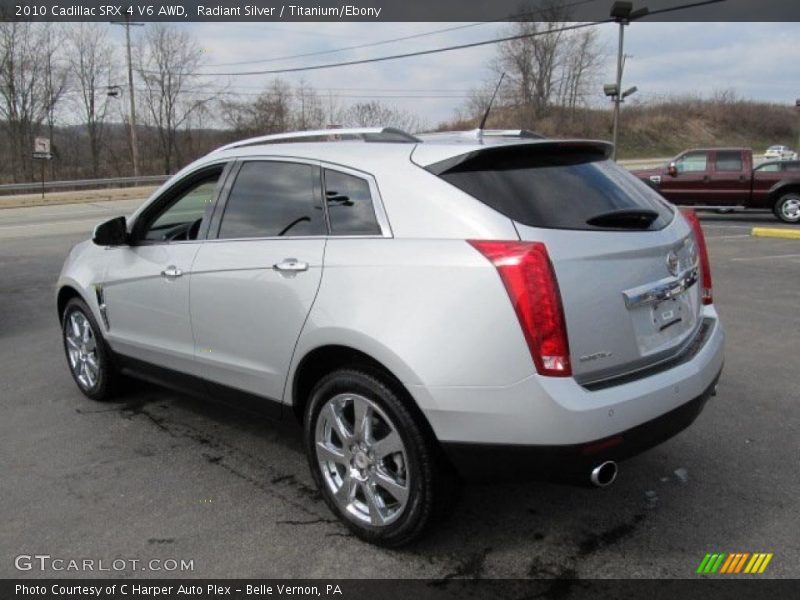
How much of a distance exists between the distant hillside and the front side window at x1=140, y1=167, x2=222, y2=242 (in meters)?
54.8

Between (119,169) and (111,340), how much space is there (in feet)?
167

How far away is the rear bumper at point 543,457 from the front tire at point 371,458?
16 cm

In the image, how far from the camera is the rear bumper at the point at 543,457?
2529mm

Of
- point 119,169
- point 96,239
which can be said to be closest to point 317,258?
point 96,239

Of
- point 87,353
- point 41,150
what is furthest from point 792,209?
point 41,150

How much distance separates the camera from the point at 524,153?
9.80 ft

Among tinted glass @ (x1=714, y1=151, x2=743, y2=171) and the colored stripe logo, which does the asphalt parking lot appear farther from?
tinted glass @ (x1=714, y1=151, x2=743, y2=171)

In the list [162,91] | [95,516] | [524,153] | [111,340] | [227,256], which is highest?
[162,91]

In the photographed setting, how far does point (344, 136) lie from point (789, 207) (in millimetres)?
16293

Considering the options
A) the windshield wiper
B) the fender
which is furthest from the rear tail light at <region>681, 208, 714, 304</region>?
the fender

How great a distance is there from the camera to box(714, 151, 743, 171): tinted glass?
17.3m

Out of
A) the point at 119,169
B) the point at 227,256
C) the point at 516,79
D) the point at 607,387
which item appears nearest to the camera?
the point at 607,387

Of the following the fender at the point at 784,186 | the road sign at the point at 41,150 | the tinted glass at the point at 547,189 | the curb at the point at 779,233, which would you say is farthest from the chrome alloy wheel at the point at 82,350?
the road sign at the point at 41,150

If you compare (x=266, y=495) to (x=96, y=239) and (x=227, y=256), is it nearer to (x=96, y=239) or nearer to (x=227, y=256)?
(x=227, y=256)
